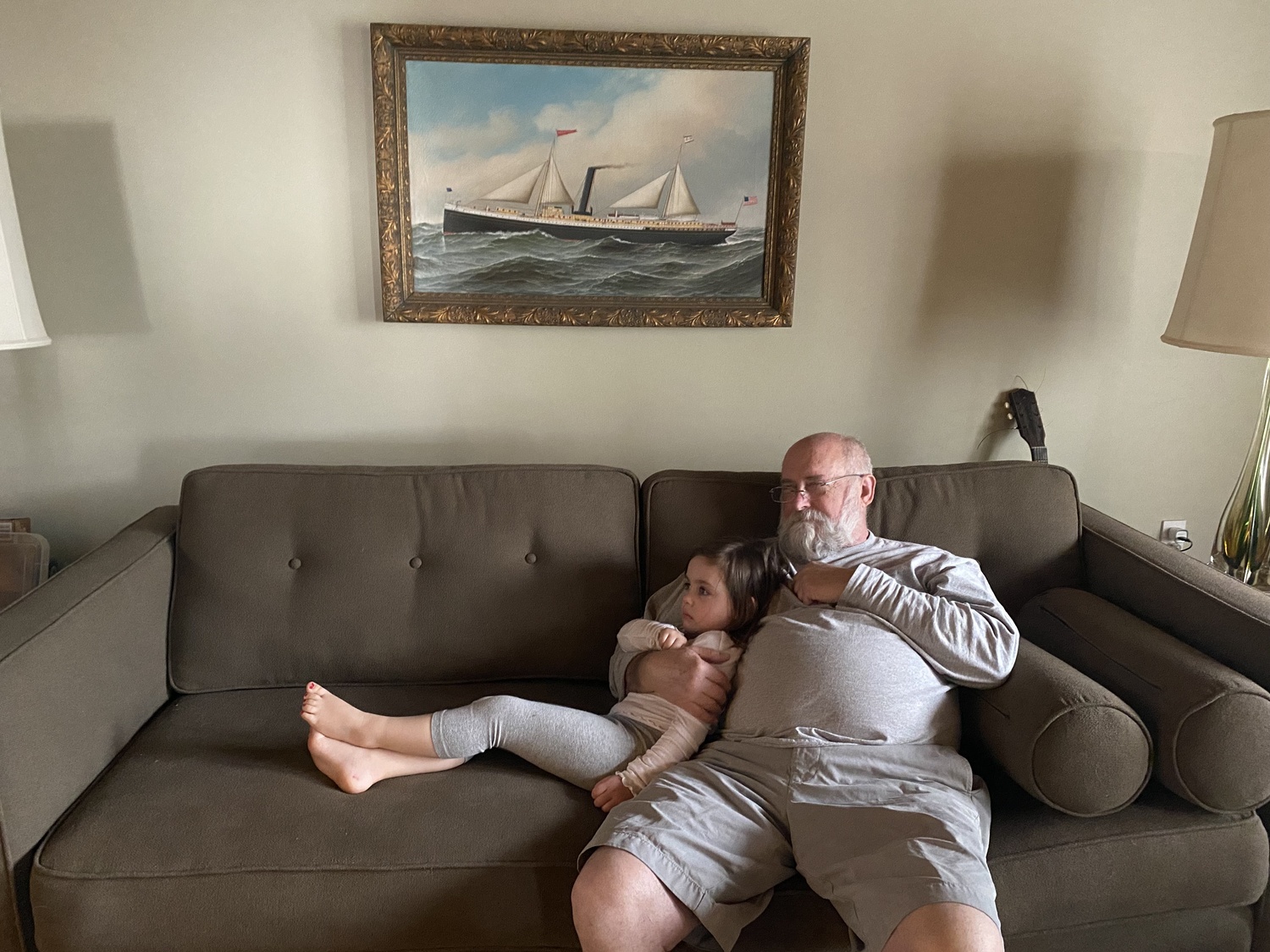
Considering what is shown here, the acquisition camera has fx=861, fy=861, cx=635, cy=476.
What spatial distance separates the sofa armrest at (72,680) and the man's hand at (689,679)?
968 mm

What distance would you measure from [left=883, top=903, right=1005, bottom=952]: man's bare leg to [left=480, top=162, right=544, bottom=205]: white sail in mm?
1690

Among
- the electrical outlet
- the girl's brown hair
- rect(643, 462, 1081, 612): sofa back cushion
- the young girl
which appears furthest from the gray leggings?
the electrical outlet

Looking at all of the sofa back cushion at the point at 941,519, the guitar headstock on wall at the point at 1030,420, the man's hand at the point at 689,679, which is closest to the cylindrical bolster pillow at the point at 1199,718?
the sofa back cushion at the point at 941,519

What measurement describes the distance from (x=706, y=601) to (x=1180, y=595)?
0.90m

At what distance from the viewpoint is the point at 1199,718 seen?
135 centimetres

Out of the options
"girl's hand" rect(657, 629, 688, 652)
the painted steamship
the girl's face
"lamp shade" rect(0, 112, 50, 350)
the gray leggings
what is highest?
the painted steamship

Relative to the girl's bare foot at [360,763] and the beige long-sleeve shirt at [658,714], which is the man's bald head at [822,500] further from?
the girl's bare foot at [360,763]

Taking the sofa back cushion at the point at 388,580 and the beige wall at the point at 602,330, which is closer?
the sofa back cushion at the point at 388,580

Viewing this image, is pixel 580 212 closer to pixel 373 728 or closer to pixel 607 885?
pixel 373 728

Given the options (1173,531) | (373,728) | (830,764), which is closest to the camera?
(830,764)

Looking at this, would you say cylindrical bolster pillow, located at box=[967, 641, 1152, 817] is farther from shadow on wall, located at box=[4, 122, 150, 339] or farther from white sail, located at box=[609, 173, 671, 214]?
shadow on wall, located at box=[4, 122, 150, 339]

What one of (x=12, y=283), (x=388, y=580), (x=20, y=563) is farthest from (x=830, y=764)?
(x=20, y=563)

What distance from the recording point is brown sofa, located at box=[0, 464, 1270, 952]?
131cm

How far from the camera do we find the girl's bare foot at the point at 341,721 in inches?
59.5
